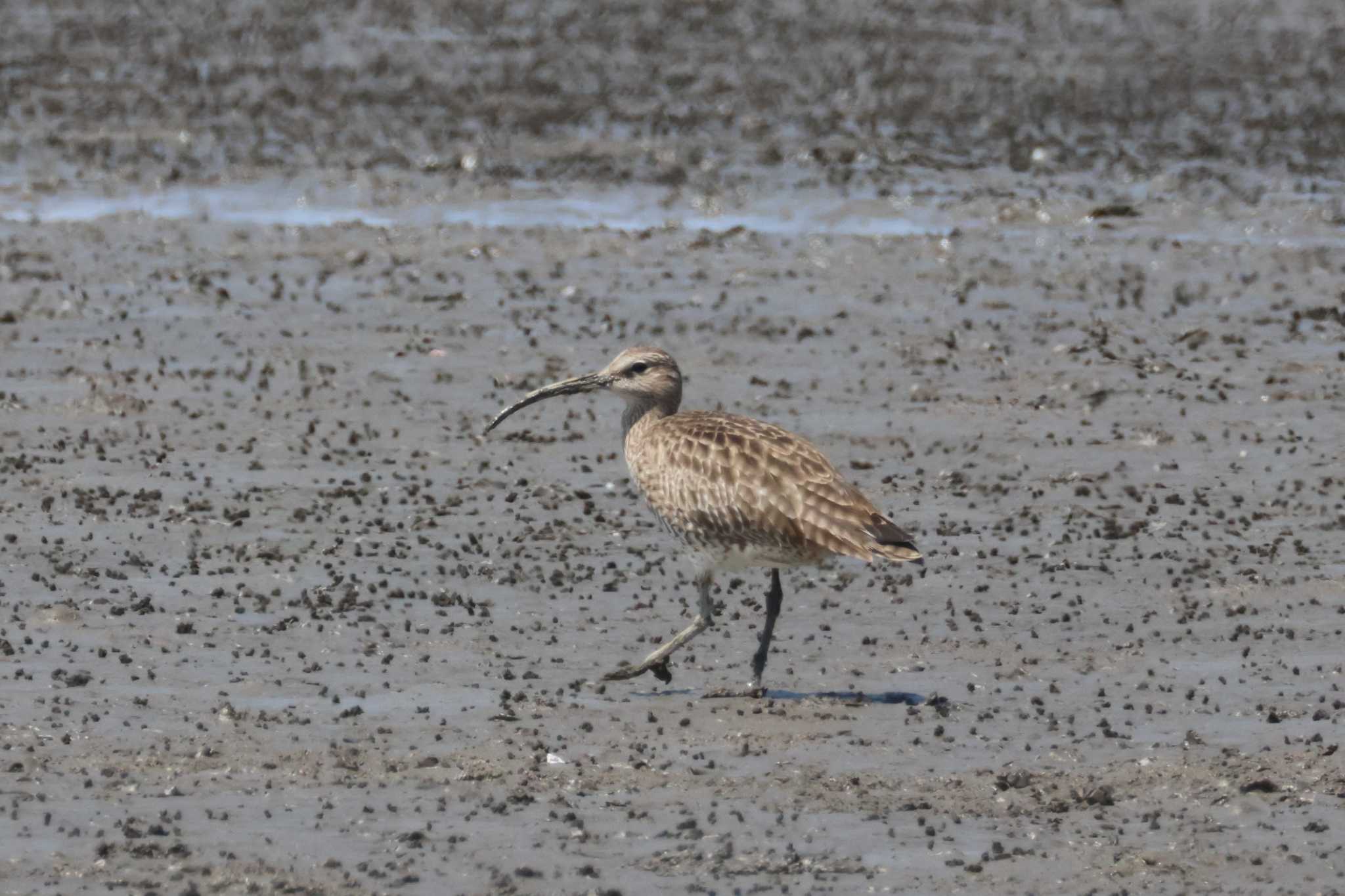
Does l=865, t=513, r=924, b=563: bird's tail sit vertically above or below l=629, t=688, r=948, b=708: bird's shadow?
above

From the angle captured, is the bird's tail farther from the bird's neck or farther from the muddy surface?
the bird's neck

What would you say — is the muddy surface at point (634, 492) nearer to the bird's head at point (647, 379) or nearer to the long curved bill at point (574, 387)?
the long curved bill at point (574, 387)

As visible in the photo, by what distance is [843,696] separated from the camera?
10188mm

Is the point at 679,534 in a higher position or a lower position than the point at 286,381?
higher

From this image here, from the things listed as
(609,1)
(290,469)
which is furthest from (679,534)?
(609,1)

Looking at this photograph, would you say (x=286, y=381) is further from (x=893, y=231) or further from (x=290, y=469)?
(x=893, y=231)

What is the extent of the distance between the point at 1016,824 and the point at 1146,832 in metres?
0.45

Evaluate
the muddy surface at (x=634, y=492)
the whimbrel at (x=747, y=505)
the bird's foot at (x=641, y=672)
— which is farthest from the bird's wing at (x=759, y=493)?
the muddy surface at (x=634, y=492)

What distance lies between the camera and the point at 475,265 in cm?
2047

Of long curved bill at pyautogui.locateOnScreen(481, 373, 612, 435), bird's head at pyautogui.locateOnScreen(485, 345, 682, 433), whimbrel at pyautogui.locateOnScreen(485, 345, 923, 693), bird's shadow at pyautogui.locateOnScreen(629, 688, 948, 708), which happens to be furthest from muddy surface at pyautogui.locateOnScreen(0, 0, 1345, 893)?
bird's head at pyautogui.locateOnScreen(485, 345, 682, 433)

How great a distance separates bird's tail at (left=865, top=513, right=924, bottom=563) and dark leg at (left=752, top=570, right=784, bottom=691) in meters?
0.62

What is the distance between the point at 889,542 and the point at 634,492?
4.41 metres

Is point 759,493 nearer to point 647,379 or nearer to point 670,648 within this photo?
point 670,648

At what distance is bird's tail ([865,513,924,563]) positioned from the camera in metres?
9.83
